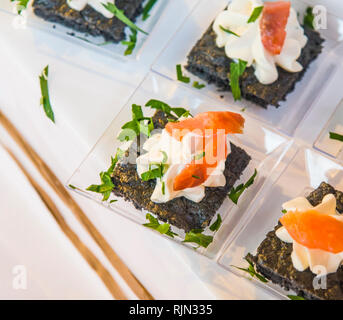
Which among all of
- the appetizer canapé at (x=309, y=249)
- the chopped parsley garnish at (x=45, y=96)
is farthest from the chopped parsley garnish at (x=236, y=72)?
the chopped parsley garnish at (x=45, y=96)

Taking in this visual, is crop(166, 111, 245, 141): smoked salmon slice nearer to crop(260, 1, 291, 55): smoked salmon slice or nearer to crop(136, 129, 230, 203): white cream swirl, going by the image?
crop(136, 129, 230, 203): white cream swirl

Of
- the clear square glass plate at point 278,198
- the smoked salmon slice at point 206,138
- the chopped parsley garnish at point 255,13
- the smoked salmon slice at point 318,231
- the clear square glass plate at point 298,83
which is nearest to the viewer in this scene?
the smoked salmon slice at point 318,231

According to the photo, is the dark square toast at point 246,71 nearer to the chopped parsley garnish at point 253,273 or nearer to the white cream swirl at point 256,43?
the white cream swirl at point 256,43

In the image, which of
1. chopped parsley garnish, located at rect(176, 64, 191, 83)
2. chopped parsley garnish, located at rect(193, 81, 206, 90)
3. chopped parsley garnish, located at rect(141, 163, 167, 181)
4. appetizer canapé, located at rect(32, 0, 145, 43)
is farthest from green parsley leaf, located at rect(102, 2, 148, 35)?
chopped parsley garnish, located at rect(141, 163, 167, 181)

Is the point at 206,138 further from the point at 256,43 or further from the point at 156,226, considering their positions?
the point at 256,43

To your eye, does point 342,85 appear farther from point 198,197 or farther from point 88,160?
point 88,160

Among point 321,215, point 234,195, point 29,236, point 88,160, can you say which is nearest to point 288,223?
point 321,215
